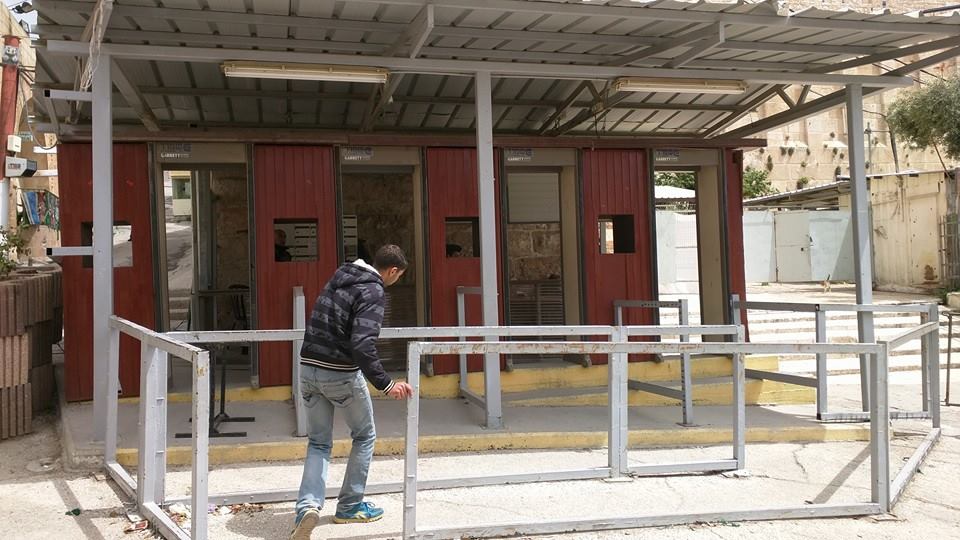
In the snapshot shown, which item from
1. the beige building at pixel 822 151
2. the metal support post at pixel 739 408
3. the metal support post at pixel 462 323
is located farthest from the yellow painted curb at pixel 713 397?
the beige building at pixel 822 151

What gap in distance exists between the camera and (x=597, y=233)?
832 cm

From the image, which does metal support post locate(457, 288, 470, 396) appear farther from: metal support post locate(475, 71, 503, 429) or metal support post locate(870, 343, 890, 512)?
metal support post locate(870, 343, 890, 512)

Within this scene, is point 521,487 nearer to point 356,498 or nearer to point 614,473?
point 614,473

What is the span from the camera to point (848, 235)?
2231 centimetres

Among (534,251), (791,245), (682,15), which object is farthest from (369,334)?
(791,245)

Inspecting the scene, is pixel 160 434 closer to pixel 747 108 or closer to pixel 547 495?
pixel 547 495

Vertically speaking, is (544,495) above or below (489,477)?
below

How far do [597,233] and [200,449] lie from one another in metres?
5.75

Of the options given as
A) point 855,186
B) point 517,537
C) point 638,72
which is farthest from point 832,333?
point 517,537

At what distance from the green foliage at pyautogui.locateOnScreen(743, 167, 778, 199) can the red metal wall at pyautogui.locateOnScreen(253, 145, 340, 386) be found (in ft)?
85.3

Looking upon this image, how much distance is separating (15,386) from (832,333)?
12.3 metres

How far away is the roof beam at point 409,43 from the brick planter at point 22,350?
3.59 m

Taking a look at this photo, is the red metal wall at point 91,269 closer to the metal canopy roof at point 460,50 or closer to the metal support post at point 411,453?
the metal canopy roof at point 460,50

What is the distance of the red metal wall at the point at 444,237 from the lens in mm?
7746
